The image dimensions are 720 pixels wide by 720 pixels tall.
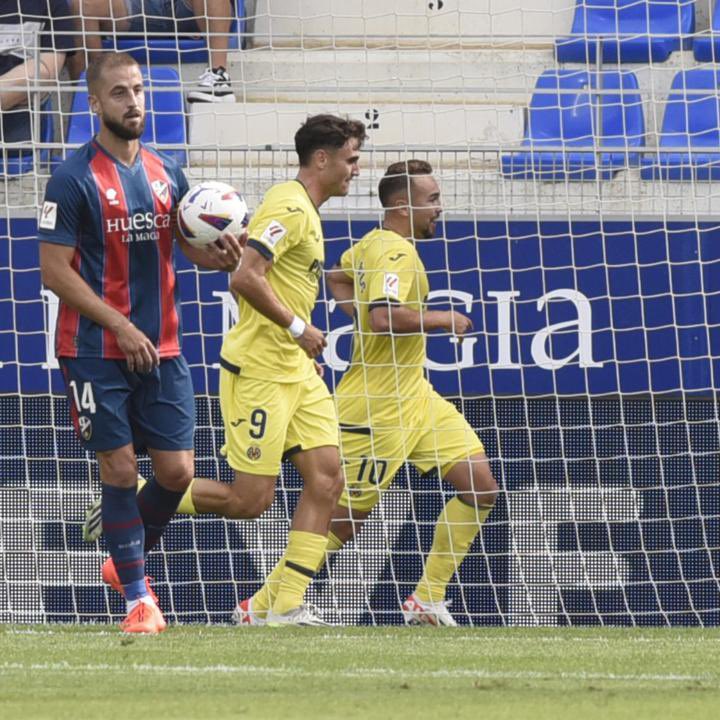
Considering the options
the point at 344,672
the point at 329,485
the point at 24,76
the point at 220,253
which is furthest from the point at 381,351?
the point at 344,672

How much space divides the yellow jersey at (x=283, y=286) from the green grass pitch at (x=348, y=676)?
1150 millimetres

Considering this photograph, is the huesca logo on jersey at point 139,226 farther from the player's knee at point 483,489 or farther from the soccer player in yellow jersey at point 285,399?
the player's knee at point 483,489

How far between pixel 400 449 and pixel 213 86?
9.42 feet

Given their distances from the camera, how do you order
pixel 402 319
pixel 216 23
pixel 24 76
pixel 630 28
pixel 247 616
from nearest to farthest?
pixel 247 616, pixel 402 319, pixel 24 76, pixel 216 23, pixel 630 28

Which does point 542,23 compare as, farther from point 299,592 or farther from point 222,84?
point 299,592

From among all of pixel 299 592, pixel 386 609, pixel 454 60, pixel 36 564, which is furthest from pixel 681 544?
pixel 454 60

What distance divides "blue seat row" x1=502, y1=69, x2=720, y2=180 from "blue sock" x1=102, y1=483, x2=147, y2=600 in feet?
11.2

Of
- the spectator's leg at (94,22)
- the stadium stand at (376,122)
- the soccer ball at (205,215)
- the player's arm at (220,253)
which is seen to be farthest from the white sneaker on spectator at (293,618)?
the spectator's leg at (94,22)

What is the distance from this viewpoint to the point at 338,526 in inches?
327

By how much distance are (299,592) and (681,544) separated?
2459 millimetres

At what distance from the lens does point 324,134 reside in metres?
7.55

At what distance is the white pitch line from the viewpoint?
17.5 feet

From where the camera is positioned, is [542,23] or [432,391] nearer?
[432,391]

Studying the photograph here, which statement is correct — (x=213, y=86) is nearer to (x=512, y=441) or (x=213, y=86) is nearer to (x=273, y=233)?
(x=512, y=441)
